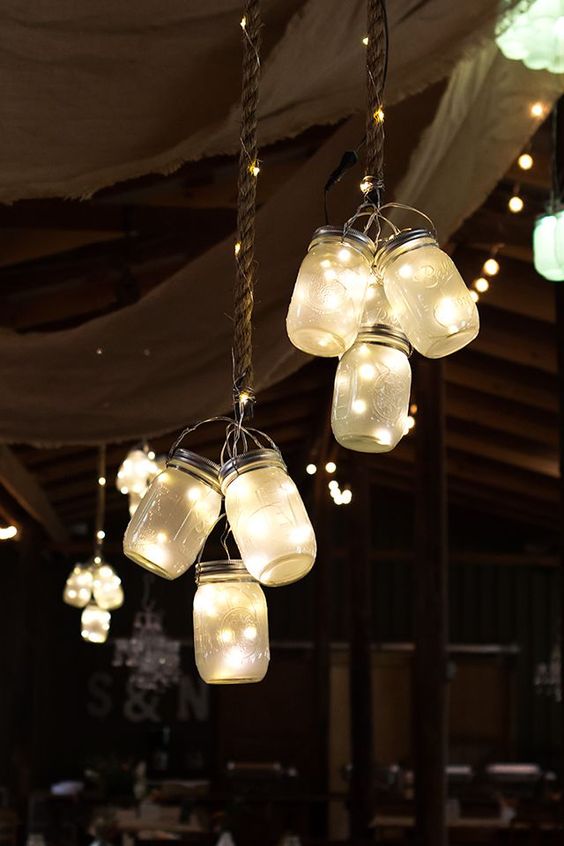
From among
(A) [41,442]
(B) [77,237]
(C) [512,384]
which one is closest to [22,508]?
(C) [512,384]

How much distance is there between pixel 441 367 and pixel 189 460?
18.5 feet

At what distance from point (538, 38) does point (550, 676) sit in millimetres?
13317

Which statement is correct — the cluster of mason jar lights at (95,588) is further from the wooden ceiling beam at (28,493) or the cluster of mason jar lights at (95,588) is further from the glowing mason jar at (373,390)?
the glowing mason jar at (373,390)

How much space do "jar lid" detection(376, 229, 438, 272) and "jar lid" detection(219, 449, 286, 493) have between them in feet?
1.00

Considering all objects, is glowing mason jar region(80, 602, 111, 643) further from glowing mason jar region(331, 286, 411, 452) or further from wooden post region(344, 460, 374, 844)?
glowing mason jar region(331, 286, 411, 452)

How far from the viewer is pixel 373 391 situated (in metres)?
1.53

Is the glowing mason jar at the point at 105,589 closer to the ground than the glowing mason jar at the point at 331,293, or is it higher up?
closer to the ground

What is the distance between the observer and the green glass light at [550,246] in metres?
3.31

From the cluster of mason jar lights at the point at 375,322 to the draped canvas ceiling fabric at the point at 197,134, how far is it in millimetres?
767

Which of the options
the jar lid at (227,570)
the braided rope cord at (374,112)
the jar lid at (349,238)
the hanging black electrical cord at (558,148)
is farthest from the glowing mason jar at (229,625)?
the hanging black electrical cord at (558,148)

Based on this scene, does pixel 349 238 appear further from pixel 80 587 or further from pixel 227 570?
pixel 80 587

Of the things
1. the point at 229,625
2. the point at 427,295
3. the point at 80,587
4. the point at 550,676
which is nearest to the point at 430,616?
the point at 80,587

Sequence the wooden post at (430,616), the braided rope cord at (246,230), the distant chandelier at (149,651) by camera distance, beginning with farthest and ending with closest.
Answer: the distant chandelier at (149,651) < the wooden post at (430,616) < the braided rope cord at (246,230)

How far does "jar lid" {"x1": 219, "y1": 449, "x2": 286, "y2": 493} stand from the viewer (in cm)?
149
